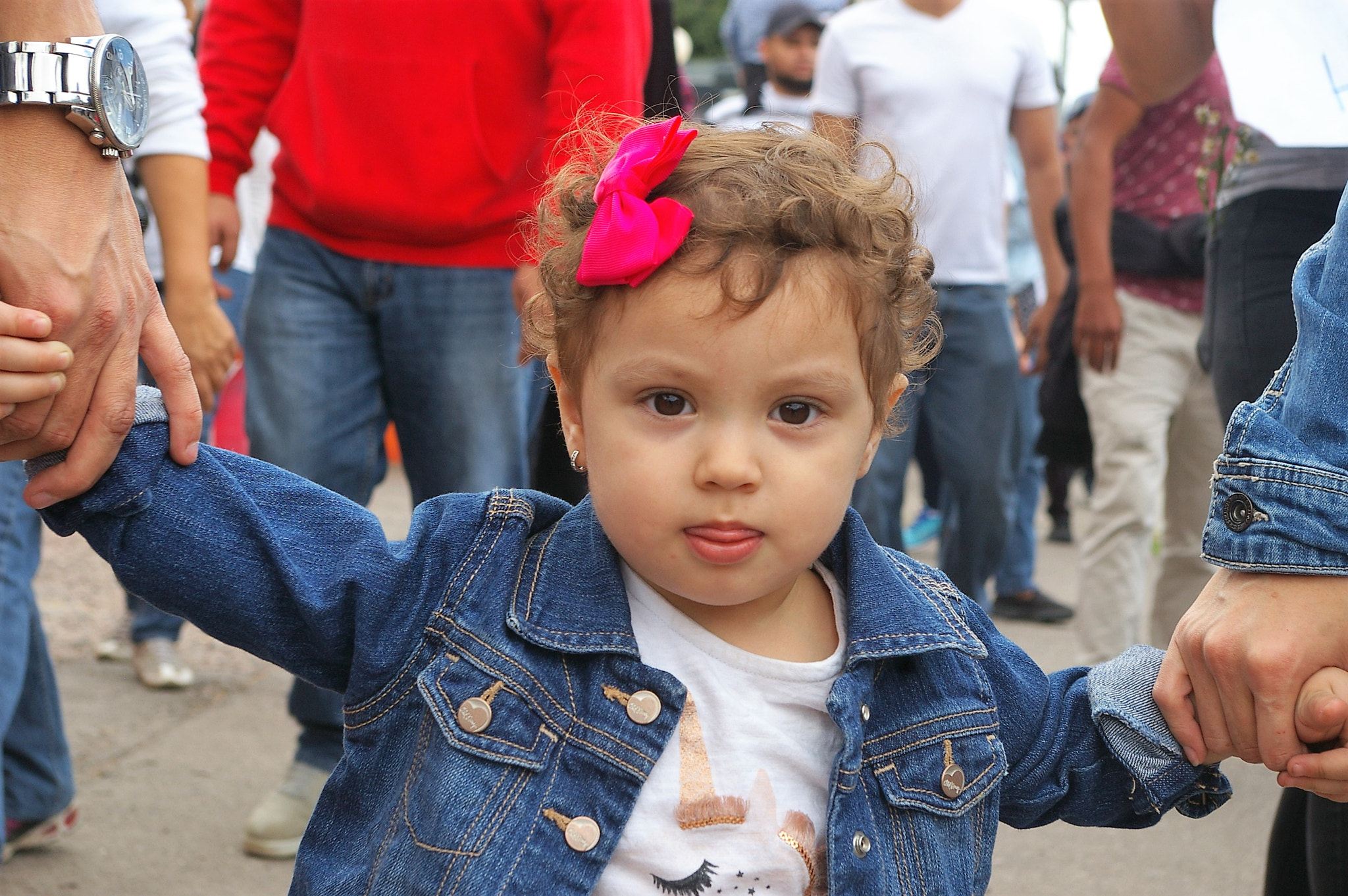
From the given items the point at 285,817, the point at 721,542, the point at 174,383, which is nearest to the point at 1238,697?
the point at 721,542

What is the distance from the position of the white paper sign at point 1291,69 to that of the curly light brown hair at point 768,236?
2.36ft

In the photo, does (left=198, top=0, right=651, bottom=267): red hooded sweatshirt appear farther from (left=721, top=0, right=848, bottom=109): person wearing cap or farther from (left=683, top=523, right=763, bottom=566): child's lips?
(left=721, top=0, right=848, bottom=109): person wearing cap

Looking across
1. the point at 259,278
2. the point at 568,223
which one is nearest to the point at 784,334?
the point at 568,223

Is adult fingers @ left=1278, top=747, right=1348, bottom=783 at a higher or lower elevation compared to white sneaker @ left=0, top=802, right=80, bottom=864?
higher

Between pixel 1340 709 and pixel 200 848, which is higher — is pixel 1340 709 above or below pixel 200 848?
above

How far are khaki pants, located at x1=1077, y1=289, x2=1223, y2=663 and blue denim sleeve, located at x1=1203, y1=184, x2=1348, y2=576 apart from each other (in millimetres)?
2870

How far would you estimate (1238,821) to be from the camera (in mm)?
3855

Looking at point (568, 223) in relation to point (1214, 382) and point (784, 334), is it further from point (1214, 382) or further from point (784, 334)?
point (1214, 382)

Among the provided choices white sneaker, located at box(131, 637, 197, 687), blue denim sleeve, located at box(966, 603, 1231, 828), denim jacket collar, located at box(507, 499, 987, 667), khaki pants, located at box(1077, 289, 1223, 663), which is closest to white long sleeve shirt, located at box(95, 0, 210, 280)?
denim jacket collar, located at box(507, 499, 987, 667)

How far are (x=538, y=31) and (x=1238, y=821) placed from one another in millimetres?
2815

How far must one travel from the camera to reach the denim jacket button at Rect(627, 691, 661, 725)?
163 centimetres

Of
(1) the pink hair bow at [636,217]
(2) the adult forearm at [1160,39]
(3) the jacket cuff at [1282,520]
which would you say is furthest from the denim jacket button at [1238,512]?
(2) the adult forearm at [1160,39]

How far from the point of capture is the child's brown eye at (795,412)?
163 cm

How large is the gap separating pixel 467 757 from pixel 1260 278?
175 centimetres
